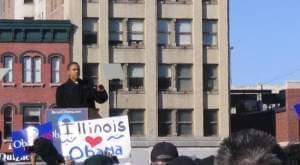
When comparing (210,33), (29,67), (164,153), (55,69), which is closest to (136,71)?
(55,69)

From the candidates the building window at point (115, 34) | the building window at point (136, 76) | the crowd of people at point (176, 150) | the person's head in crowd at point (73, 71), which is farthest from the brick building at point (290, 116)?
the person's head in crowd at point (73, 71)

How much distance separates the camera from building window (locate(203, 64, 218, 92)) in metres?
56.8

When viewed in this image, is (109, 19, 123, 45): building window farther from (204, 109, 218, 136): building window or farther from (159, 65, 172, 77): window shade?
(204, 109, 218, 136): building window

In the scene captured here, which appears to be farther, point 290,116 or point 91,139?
point 290,116

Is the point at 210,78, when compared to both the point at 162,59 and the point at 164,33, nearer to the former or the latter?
the point at 162,59

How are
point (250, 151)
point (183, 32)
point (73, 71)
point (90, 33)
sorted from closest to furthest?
point (250, 151) → point (73, 71) → point (90, 33) → point (183, 32)

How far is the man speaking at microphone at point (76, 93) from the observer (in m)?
10.1

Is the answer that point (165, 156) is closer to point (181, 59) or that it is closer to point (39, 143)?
point (39, 143)

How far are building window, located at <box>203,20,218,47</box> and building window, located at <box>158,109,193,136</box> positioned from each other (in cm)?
438

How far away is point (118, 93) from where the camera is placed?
55281 millimetres

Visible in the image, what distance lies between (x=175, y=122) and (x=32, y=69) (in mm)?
9029

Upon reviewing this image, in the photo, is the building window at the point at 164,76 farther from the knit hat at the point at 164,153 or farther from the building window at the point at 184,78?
the knit hat at the point at 164,153

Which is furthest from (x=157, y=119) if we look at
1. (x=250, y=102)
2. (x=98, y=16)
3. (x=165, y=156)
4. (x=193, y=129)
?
(x=165, y=156)

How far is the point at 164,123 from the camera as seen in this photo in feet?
183
